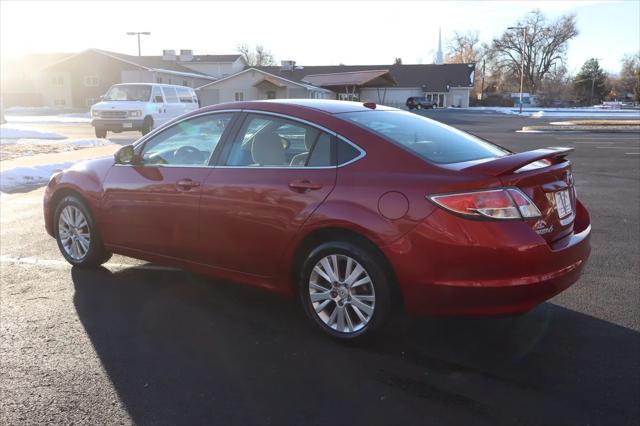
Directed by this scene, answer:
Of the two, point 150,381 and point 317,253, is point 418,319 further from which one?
point 150,381

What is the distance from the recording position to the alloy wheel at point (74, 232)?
212 inches

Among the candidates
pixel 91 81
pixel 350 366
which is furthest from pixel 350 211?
pixel 91 81

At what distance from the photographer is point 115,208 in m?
5.03

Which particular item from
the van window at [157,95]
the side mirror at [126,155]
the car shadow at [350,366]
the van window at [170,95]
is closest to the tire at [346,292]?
the car shadow at [350,366]

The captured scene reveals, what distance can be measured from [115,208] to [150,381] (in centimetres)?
212

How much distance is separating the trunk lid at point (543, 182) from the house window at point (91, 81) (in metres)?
58.0

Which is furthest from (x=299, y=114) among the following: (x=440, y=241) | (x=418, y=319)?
(x=418, y=319)

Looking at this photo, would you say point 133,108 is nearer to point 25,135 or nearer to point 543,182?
point 25,135

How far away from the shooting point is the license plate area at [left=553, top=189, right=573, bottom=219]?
3.71 m

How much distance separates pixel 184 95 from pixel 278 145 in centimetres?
2097

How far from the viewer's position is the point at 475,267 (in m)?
3.37

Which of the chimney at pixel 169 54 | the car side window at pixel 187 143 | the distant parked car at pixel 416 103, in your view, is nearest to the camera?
the car side window at pixel 187 143

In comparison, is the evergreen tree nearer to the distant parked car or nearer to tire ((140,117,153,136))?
the distant parked car

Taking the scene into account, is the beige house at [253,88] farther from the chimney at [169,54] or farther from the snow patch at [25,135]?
the snow patch at [25,135]
